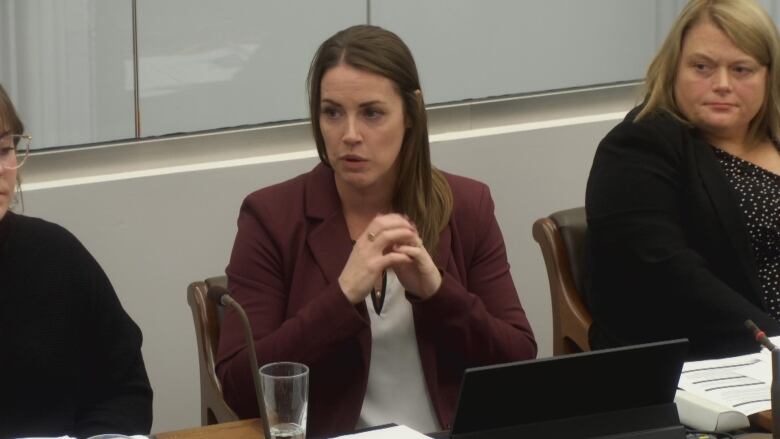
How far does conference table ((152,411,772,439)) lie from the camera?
8.13ft

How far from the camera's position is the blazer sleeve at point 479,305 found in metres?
2.82

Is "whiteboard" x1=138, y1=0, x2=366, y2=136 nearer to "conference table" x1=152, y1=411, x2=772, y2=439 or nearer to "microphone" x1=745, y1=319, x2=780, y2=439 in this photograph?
"conference table" x1=152, y1=411, x2=772, y2=439

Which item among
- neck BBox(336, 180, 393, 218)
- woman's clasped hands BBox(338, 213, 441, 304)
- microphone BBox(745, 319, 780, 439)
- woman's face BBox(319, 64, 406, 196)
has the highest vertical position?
woman's face BBox(319, 64, 406, 196)

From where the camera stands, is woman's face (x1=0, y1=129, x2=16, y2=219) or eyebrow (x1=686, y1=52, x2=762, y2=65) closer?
woman's face (x1=0, y1=129, x2=16, y2=219)

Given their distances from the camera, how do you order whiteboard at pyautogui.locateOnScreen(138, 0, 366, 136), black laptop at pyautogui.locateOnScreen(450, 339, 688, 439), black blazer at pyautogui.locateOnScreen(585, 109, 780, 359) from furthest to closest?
whiteboard at pyautogui.locateOnScreen(138, 0, 366, 136) < black blazer at pyautogui.locateOnScreen(585, 109, 780, 359) < black laptop at pyautogui.locateOnScreen(450, 339, 688, 439)

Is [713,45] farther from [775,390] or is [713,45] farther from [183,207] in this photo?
[183,207]

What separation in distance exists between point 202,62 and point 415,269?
143cm

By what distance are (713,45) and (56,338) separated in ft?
6.31

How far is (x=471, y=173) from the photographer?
4.45 metres

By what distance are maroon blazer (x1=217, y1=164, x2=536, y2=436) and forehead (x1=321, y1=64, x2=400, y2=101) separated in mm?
231

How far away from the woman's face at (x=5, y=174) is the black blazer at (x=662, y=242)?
5.30 ft

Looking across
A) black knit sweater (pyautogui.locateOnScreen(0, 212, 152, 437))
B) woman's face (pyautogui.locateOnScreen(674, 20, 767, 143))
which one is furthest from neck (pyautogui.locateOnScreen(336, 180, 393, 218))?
woman's face (pyautogui.locateOnScreen(674, 20, 767, 143))

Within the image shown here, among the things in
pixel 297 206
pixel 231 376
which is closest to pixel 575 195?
pixel 297 206

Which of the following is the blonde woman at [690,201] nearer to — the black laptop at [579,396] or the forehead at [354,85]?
the forehead at [354,85]
